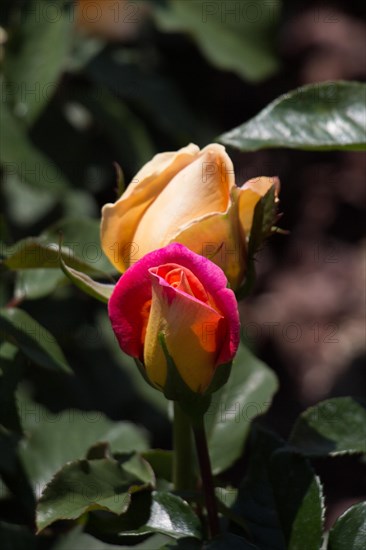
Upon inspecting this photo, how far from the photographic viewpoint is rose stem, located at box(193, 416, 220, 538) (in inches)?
33.5

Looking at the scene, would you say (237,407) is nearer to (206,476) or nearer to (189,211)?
(206,476)

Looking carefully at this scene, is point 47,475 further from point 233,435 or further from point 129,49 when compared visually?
point 129,49

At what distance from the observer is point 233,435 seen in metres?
1.09

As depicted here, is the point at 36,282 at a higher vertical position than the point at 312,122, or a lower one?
lower

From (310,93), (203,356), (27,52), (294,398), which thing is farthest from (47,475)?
(294,398)

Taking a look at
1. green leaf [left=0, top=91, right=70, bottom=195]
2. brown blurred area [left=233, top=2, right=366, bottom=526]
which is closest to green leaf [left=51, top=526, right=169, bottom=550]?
green leaf [left=0, top=91, right=70, bottom=195]

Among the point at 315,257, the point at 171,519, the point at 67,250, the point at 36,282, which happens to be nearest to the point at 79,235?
the point at 36,282

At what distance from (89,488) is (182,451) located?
0.11 m

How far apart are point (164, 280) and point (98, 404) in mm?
1073

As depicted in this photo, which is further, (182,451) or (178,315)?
(182,451)

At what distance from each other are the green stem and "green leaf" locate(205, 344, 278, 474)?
101 mm

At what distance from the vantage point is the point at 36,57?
153 centimetres

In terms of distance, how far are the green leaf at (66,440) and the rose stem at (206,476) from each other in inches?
10.6

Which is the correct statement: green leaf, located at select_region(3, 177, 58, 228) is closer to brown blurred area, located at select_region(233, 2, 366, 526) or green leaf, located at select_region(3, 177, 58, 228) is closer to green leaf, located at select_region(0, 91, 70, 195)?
green leaf, located at select_region(0, 91, 70, 195)
